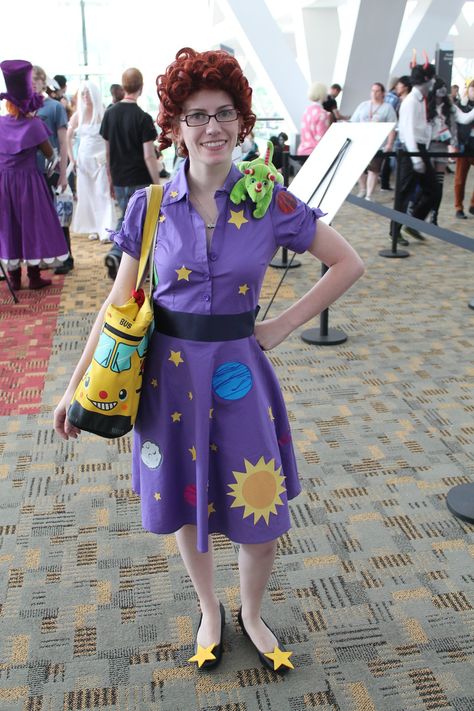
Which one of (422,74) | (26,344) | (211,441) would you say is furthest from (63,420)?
(422,74)

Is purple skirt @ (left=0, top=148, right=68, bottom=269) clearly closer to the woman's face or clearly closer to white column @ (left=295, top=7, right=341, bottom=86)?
the woman's face

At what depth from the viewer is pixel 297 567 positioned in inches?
92.8

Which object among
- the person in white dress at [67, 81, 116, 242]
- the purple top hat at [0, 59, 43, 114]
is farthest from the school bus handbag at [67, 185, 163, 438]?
the person in white dress at [67, 81, 116, 242]

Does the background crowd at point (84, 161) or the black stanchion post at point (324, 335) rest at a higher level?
the background crowd at point (84, 161)

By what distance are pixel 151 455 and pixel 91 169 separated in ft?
19.7

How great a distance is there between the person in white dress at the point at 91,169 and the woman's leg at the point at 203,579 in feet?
16.9

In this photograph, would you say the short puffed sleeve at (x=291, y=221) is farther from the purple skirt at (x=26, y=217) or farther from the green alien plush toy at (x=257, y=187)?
the purple skirt at (x=26, y=217)

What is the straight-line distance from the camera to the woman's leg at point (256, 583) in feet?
5.88

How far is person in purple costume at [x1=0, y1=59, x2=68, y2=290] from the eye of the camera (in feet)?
15.9

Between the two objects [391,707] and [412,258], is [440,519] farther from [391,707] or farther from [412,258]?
[412,258]

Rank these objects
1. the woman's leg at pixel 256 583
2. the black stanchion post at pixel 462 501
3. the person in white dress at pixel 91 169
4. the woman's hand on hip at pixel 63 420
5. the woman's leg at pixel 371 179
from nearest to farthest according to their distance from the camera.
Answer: the woman's hand on hip at pixel 63 420
the woman's leg at pixel 256 583
the black stanchion post at pixel 462 501
the person in white dress at pixel 91 169
the woman's leg at pixel 371 179

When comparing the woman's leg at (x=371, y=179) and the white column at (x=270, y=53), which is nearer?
the woman's leg at (x=371, y=179)

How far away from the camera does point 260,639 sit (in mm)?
1945

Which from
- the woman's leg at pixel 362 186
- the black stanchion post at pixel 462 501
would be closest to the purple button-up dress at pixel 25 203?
the black stanchion post at pixel 462 501
